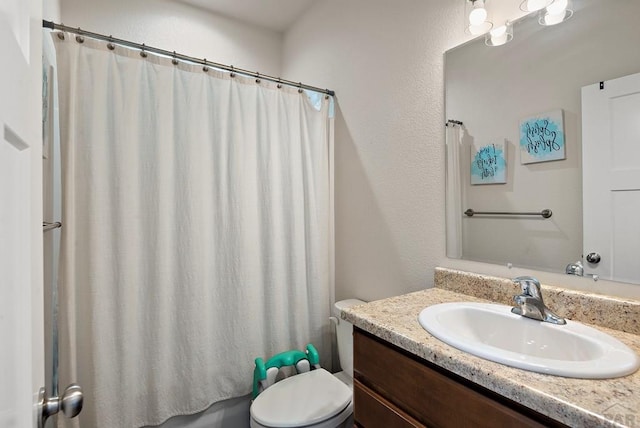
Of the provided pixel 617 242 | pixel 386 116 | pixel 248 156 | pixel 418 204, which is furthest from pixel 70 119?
pixel 617 242

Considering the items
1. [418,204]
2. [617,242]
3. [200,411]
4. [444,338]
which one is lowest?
[200,411]

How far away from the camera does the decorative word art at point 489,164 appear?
1184 mm

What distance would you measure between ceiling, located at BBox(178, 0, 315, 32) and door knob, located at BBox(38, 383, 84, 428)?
7.93ft

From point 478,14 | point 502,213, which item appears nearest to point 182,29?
point 478,14

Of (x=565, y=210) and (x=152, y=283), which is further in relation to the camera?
(x=152, y=283)

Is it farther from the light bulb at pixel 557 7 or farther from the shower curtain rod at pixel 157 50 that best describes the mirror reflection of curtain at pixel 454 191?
the shower curtain rod at pixel 157 50

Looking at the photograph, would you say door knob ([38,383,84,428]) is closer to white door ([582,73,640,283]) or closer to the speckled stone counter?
the speckled stone counter

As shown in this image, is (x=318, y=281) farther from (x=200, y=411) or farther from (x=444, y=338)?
(x=444, y=338)

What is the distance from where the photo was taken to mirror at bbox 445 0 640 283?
95 centimetres

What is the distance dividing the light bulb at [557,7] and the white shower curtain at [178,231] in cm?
123

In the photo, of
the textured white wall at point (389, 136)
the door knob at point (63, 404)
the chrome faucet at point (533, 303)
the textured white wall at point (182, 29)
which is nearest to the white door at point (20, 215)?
the door knob at point (63, 404)

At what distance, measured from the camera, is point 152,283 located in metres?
1.46

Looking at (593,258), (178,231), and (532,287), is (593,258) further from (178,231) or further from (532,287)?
(178,231)

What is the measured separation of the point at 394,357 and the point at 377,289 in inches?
33.6
